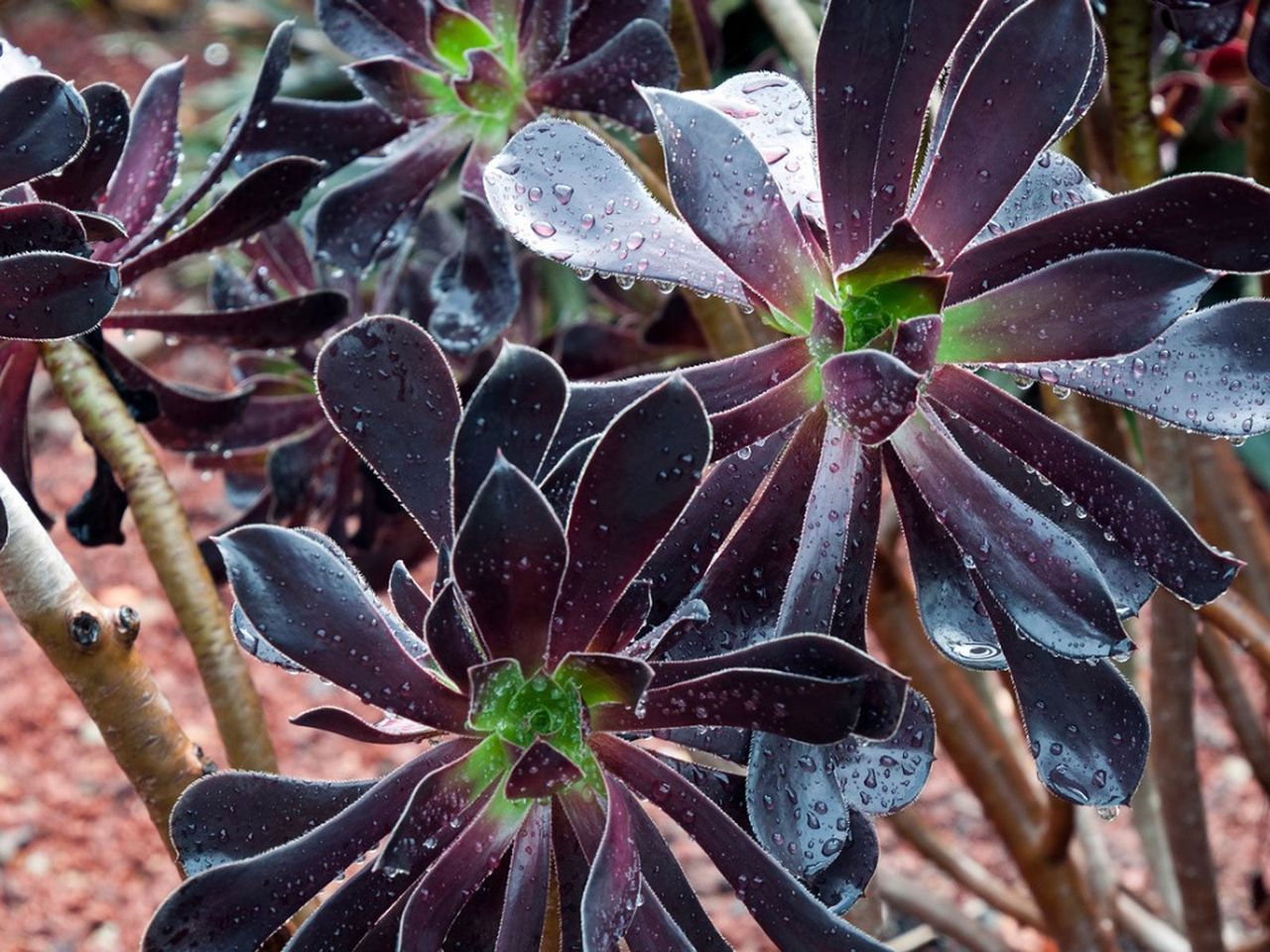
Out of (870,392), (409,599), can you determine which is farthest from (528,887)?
(870,392)

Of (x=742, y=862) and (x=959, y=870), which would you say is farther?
(x=959, y=870)

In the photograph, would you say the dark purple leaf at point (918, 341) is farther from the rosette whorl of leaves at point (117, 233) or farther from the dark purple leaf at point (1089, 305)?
the rosette whorl of leaves at point (117, 233)

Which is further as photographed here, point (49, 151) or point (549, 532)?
point (49, 151)

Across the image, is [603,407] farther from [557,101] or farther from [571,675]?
[557,101]

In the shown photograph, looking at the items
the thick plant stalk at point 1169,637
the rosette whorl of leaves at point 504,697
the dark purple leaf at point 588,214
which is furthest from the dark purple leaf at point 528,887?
the thick plant stalk at point 1169,637

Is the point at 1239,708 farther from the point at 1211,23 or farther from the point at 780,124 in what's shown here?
Answer: the point at 780,124

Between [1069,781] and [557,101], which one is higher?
[557,101]

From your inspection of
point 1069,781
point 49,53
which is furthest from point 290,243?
point 49,53
